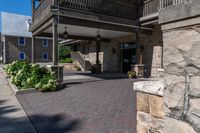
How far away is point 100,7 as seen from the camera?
945 centimetres

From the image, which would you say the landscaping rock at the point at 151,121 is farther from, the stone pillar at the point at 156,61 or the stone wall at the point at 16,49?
the stone wall at the point at 16,49

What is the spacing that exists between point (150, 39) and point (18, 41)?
70.9 ft

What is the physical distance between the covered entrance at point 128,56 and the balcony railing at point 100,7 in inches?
124

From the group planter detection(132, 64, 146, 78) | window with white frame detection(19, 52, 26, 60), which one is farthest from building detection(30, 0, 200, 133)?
window with white frame detection(19, 52, 26, 60)

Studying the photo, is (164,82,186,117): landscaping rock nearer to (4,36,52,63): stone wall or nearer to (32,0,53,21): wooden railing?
(32,0,53,21): wooden railing

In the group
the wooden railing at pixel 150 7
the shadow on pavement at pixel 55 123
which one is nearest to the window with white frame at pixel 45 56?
the wooden railing at pixel 150 7

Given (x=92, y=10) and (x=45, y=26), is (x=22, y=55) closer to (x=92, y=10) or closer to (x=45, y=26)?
(x=45, y=26)

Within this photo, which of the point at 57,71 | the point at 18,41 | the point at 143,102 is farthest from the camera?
the point at 18,41

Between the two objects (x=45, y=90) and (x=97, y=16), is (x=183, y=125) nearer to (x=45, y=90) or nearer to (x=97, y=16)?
(x=45, y=90)

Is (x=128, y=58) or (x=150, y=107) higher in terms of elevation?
(x=128, y=58)

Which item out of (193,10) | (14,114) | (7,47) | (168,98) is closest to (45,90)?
(14,114)

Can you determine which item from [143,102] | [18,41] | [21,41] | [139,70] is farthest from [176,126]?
[21,41]

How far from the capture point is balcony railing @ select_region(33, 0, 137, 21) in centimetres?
845

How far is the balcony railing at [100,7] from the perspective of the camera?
332 inches
